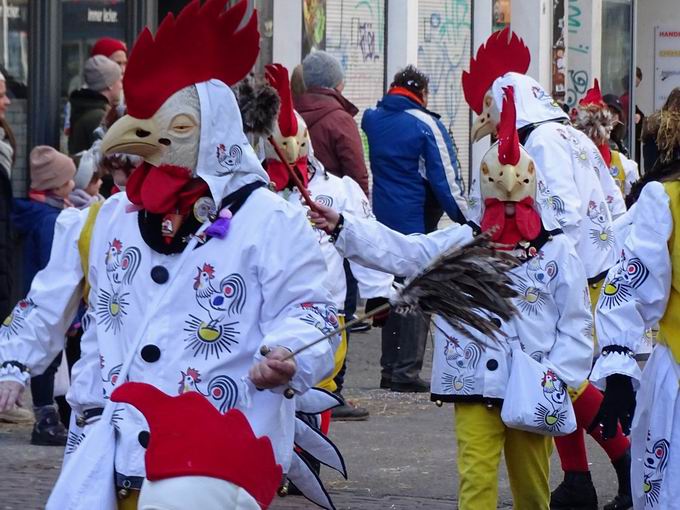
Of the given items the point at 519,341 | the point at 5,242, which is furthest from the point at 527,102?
the point at 5,242

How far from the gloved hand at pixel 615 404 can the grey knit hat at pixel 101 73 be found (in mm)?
6181

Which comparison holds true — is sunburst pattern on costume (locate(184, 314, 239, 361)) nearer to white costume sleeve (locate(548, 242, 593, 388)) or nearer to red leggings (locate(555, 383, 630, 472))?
white costume sleeve (locate(548, 242, 593, 388))

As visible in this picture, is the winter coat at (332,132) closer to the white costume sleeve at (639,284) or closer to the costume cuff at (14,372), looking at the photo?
the white costume sleeve at (639,284)

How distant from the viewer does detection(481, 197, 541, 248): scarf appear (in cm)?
630

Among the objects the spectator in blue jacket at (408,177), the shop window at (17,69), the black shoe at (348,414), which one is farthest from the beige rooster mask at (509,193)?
the shop window at (17,69)

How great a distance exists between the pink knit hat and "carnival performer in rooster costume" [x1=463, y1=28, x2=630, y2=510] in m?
2.30

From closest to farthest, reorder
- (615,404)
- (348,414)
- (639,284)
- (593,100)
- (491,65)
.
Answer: (615,404) < (639,284) < (491,65) < (348,414) < (593,100)

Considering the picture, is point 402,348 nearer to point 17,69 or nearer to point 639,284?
point 17,69

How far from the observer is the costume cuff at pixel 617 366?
4777 mm

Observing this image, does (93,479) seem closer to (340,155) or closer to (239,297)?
(239,297)

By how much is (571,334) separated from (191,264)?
2.32 metres

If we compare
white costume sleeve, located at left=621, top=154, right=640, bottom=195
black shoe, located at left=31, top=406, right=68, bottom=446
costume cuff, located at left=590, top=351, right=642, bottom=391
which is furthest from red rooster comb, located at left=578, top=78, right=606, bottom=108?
costume cuff, located at left=590, top=351, right=642, bottom=391

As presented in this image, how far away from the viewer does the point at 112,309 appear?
4.44 m

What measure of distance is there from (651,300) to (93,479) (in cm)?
177
